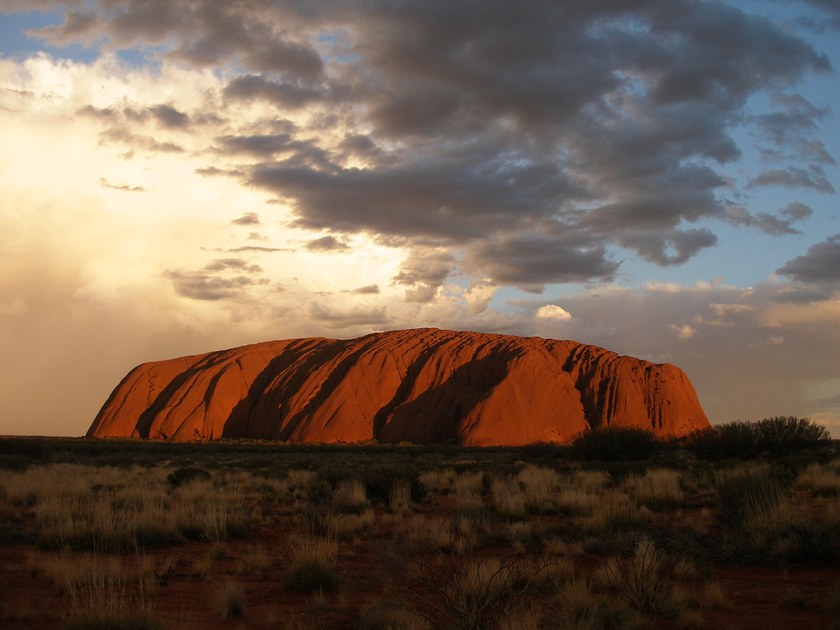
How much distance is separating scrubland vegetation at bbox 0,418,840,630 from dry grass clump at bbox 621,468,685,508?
6 centimetres

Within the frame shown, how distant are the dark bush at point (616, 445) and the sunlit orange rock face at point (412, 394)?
26.2m

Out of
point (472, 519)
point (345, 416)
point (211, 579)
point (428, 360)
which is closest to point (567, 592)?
point (211, 579)

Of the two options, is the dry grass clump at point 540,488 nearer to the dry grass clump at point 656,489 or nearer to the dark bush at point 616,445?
the dry grass clump at point 656,489

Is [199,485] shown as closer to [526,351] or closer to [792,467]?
[792,467]

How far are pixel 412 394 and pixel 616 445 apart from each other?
38.6 metres

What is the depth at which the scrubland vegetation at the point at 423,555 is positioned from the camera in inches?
Result: 248

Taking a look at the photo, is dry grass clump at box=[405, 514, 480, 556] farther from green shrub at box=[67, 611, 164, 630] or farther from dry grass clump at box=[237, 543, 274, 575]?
green shrub at box=[67, 611, 164, 630]

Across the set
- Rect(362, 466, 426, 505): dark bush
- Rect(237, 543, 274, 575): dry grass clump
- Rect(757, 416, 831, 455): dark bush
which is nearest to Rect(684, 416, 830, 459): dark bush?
Rect(757, 416, 831, 455): dark bush

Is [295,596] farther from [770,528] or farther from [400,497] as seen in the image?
[400,497]

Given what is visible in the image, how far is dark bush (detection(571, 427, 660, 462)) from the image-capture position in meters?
29.8

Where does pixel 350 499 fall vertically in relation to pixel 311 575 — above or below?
below

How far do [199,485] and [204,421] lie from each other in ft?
183

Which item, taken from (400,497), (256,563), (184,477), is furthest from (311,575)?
(184,477)

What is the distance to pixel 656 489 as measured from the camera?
16188 millimetres
